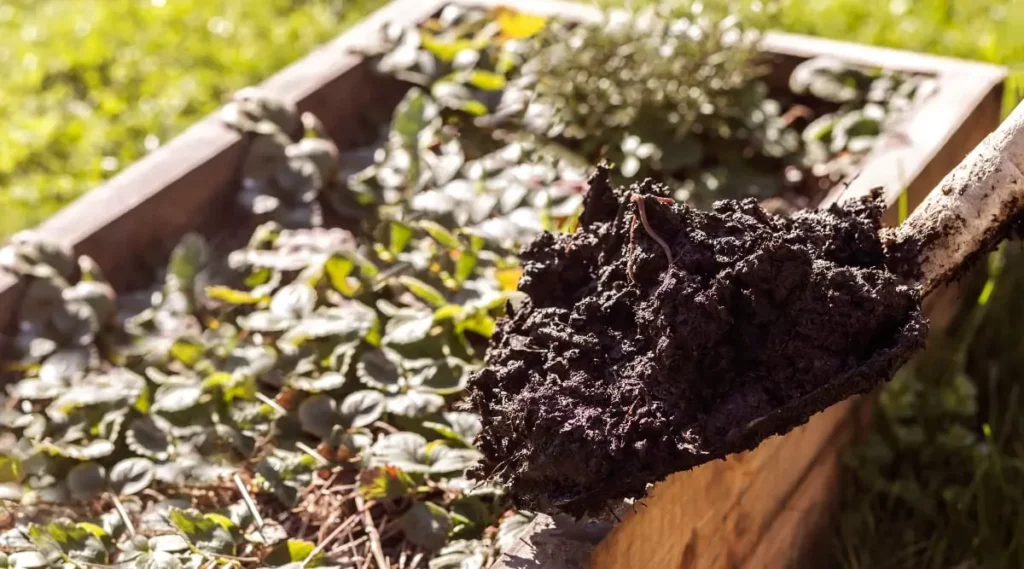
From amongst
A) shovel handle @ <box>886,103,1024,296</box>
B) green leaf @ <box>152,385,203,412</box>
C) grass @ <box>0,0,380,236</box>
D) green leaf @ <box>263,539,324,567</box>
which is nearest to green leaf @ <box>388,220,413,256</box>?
green leaf @ <box>152,385,203,412</box>

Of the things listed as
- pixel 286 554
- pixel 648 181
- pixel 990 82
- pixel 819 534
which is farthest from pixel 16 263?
pixel 990 82

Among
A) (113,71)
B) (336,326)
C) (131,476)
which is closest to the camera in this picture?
(131,476)

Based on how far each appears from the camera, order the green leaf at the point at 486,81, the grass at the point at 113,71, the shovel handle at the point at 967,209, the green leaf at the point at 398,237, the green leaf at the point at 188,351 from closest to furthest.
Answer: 1. the shovel handle at the point at 967,209
2. the green leaf at the point at 188,351
3. the green leaf at the point at 398,237
4. the green leaf at the point at 486,81
5. the grass at the point at 113,71

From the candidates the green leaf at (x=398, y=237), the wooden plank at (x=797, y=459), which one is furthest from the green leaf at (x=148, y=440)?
the wooden plank at (x=797, y=459)

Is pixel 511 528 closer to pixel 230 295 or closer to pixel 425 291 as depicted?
pixel 425 291

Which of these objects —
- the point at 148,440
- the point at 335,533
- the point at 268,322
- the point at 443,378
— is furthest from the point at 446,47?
the point at 335,533

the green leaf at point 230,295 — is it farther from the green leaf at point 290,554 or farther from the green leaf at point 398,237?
the green leaf at point 290,554
